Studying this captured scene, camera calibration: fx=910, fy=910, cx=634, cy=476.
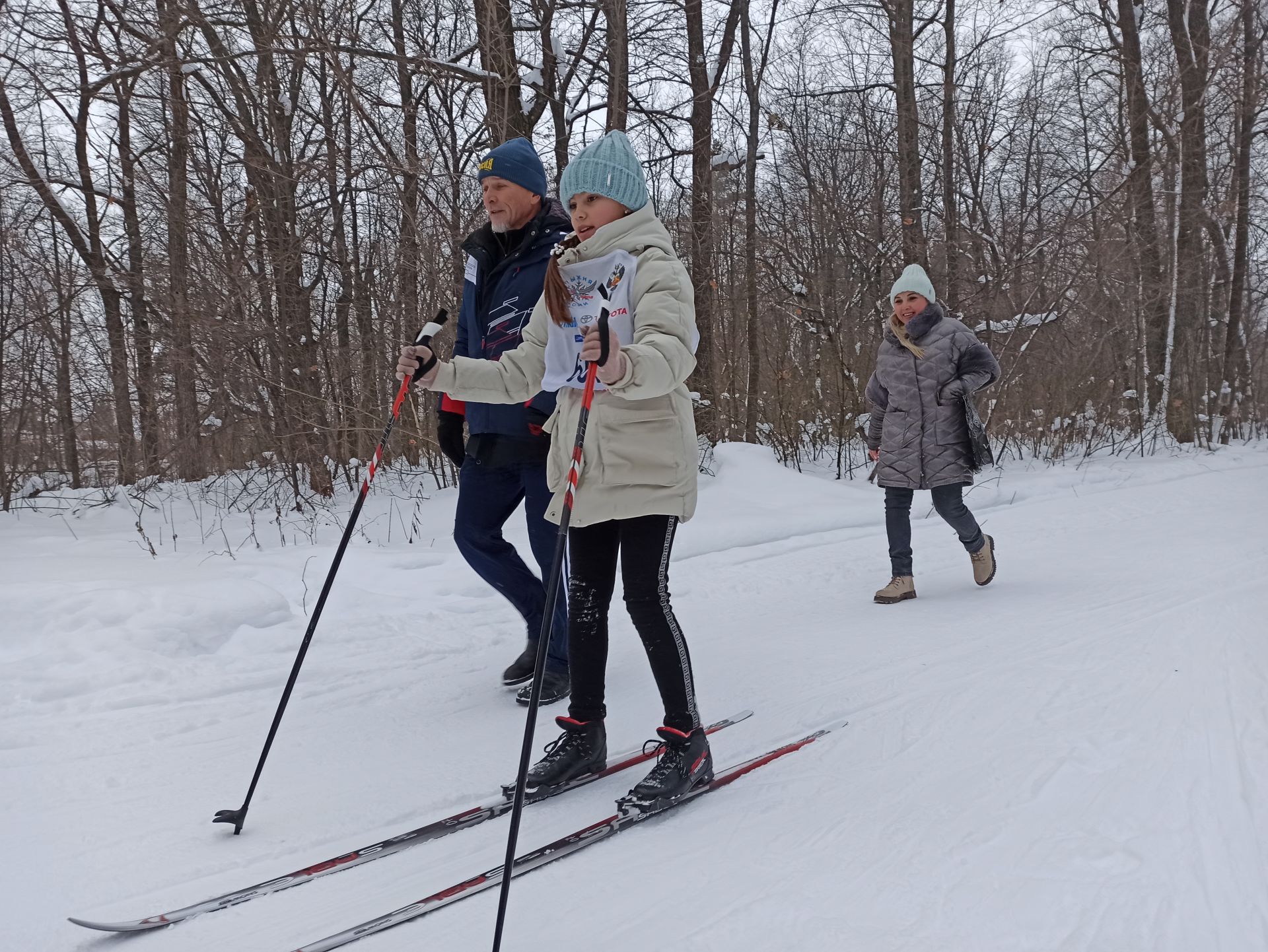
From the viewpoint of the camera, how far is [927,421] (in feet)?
16.8

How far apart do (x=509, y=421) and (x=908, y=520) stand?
270 centimetres

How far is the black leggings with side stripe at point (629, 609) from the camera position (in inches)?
104

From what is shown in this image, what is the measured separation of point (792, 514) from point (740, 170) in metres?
7.19

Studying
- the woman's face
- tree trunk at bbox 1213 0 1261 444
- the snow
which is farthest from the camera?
tree trunk at bbox 1213 0 1261 444

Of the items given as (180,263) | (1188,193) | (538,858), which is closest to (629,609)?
(538,858)

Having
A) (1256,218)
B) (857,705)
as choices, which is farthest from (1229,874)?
(1256,218)

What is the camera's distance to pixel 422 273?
866 cm

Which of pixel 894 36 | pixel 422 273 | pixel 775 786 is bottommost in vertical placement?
pixel 775 786

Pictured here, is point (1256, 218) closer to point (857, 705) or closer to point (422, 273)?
point (422, 273)

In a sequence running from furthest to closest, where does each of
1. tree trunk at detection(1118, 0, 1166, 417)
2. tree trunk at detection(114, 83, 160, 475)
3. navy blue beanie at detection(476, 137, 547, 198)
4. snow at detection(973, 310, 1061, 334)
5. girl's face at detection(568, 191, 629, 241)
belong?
tree trunk at detection(1118, 0, 1166, 417) → snow at detection(973, 310, 1061, 334) → tree trunk at detection(114, 83, 160, 475) → navy blue beanie at detection(476, 137, 547, 198) → girl's face at detection(568, 191, 629, 241)

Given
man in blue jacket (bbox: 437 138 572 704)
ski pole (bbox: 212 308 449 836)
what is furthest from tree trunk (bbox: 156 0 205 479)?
ski pole (bbox: 212 308 449 836)

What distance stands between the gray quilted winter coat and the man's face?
2.57m

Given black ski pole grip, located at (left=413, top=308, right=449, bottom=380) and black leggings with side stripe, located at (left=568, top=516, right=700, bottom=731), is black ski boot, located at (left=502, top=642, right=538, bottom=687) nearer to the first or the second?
black leggings with side stripe, located at (left=568, top=516, right=700, bottom=731)

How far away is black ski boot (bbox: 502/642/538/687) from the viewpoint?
3.68 m
